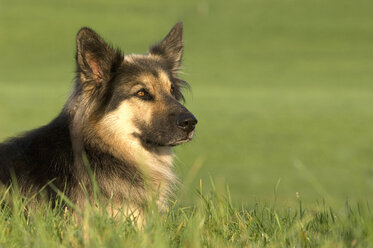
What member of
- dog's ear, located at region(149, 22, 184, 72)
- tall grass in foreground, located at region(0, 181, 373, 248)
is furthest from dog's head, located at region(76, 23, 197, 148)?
tall grass in foreground, located at region(0, 181, 373, 248)

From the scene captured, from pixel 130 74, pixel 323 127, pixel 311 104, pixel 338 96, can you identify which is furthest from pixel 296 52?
pixel 130 74

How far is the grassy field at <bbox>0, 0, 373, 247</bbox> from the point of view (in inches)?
175

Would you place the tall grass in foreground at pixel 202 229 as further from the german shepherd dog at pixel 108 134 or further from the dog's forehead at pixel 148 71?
the dog's forehead at pixel 148 71

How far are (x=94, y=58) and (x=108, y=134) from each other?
2.61 feet

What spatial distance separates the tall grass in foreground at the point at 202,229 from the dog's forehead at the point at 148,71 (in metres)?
1.78

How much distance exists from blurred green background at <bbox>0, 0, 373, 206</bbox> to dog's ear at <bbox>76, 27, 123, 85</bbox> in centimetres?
145

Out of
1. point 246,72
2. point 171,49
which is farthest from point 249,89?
point 171,49

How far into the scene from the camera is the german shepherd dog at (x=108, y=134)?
5309mm

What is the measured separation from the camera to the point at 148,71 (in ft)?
20.6

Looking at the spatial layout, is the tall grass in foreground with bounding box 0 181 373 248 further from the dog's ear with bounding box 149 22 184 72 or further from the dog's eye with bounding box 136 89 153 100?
the dog's ear with bounding box 149 22 184 72

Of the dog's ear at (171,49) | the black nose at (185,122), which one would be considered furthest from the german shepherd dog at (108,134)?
the dog's ear at (171,49)

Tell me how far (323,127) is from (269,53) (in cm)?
2484

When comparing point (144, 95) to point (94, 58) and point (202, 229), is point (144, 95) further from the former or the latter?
point (202, 229)

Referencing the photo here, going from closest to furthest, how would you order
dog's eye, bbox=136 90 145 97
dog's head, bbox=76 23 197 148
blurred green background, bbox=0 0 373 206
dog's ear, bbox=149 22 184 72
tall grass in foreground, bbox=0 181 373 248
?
tall grass in foreground, bbox=0 181 373 248 < dog's head, bbox=76 23 197 148 < dog's eye, bbox=136 90 145 97 < dog's ear, bbox=149 22 184 72 < blurred green background, bbox=0 0 373 206
